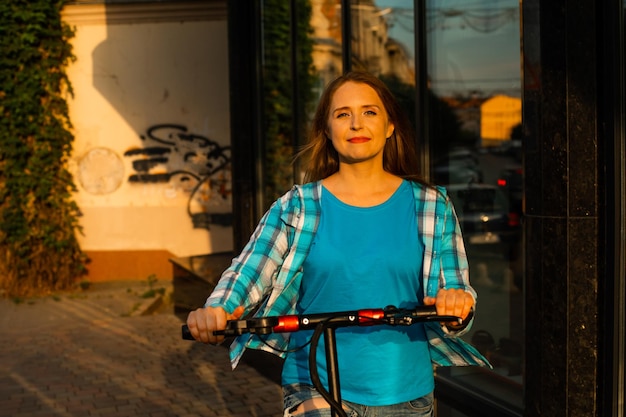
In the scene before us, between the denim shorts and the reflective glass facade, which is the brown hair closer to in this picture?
the denim shorts

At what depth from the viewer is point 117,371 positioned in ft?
26.5

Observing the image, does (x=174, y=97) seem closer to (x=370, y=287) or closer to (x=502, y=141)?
→ (x=502, y=141)

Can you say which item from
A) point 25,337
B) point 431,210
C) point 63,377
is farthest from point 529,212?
point 25,337

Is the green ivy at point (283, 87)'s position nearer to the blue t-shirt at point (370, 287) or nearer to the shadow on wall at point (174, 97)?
the shadow on wall at point (174, 97)

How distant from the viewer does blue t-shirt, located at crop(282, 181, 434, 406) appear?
2.96 m

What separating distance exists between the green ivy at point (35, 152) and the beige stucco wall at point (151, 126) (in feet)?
1.13

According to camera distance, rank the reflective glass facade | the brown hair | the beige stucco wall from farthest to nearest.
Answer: the beige stucco wall < the reflective glass facade < the brown hair

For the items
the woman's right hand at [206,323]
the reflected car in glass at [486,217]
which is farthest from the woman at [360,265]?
the reflected car in glass at [486,217]

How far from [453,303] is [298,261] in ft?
1.80

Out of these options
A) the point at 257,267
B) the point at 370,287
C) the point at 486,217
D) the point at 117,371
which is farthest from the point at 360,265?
the point at 117,371

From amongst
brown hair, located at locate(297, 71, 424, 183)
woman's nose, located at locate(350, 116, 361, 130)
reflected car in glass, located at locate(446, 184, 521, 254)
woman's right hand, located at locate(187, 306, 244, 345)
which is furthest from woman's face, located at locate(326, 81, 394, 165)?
reflected car in glass, located at locate(446, 184, 521, 254)

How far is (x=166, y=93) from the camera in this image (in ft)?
46.6

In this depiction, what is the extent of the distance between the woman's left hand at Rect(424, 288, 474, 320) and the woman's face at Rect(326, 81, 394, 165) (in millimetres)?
567

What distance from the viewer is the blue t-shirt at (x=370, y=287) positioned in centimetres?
296
